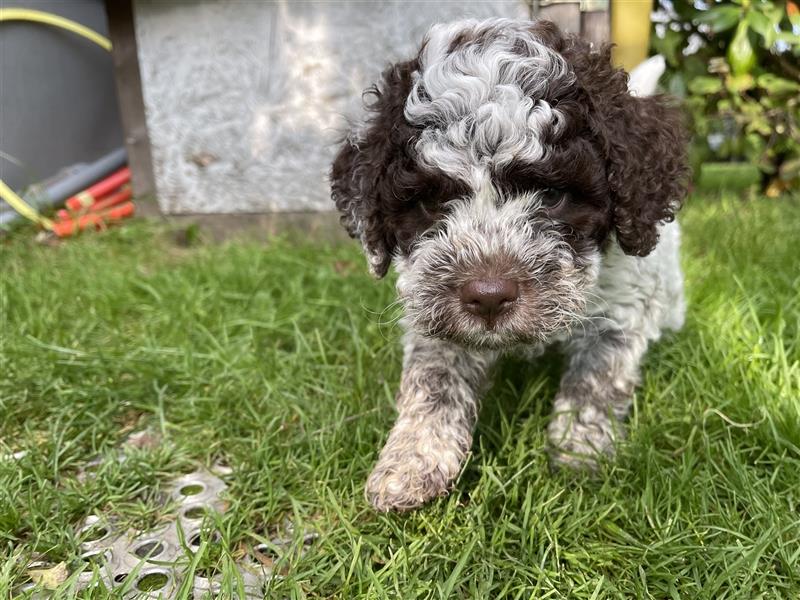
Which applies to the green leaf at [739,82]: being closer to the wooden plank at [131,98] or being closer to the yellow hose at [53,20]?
the wooden plank at [131,98]

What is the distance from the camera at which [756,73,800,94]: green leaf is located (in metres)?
5.02

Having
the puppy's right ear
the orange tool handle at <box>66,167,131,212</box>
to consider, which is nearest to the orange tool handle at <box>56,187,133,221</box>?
the orange tool handle at <box>66,167,131,212</box>

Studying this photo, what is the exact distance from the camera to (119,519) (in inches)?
79.7

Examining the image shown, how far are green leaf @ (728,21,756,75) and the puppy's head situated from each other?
10.7 feet

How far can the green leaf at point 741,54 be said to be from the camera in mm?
4668

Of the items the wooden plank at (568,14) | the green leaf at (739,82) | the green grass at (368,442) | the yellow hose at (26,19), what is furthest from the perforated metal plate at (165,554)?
the green leaf at (739,82)

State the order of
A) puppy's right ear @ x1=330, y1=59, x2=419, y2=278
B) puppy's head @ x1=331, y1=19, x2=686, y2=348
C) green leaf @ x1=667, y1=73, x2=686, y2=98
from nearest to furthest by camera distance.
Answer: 1. puppy's head @ x1=331, y1=19, x2=686, y2=348
2. puppy's right ear @ x1=330, y1=59, x2=419, y2=278
3. green leaf @ x1=667, y1=73, x2=686, y2=98

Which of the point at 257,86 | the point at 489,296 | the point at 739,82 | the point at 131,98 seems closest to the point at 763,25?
the point at 739,82

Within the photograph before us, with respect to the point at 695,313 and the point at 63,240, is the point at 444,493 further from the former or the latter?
the point at 63,240

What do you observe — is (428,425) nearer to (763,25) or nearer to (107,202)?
(763,25)

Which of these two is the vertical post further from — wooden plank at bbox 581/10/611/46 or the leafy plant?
the leafy plant

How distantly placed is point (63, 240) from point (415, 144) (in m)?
3.83

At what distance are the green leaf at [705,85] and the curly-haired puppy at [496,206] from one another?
3.27m

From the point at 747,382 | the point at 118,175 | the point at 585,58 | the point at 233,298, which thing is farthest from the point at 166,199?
the point at 747,382
